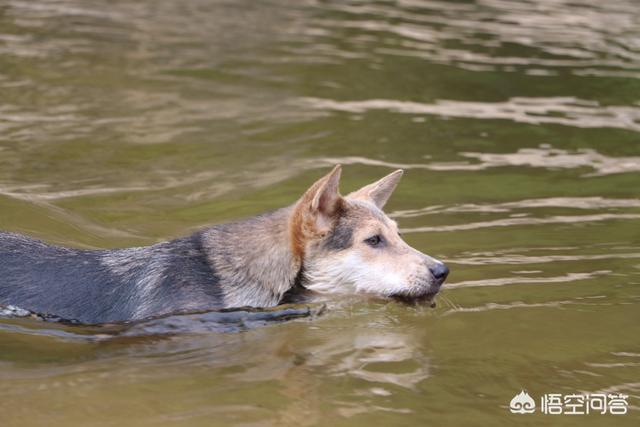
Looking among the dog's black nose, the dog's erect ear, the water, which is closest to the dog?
the dog's black nose

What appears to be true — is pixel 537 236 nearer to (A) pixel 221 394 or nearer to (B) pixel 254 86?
(A) pixel 221 394

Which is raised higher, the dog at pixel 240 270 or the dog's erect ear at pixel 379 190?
the dog's erect ear at pixel 379 190

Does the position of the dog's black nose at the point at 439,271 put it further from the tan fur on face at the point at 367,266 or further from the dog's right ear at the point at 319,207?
the dog's right ear at the point at 319,207

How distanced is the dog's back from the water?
215mm

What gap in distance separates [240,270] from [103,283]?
3.44ft

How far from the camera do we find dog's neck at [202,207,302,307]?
878 cm

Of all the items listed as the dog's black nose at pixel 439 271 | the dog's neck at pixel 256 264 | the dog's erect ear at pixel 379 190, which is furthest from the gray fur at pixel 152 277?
the dog's black nose at pixel 439 271

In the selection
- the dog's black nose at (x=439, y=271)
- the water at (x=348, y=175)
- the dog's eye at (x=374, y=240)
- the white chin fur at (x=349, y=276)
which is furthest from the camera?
the dog's eye at (x=374, y=240)

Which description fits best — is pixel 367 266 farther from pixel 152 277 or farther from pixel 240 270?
pixel 152 277

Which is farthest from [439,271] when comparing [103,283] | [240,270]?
[103,283]

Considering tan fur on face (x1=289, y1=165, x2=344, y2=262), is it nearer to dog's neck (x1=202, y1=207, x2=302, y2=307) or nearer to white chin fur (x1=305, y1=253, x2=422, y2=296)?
dog's neck (x1=202, y1=207, x2=302, y2=307)

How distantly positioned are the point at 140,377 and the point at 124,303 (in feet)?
3.10

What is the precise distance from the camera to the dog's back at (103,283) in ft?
28.6

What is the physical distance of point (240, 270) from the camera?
8.84m
